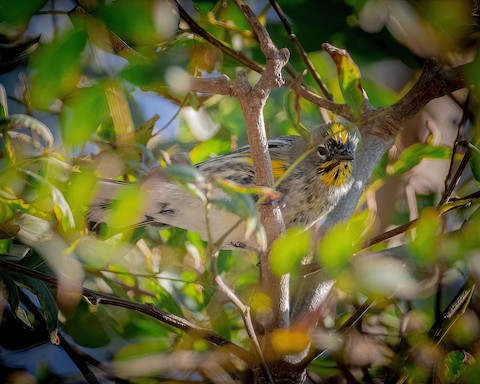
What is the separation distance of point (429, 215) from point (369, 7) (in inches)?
14.9

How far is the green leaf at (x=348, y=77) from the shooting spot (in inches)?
44.6

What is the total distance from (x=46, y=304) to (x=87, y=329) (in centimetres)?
39

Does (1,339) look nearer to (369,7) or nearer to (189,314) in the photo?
(189,314)

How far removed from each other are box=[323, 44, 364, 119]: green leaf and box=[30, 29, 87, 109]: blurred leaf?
560 millimetres

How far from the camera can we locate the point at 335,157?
5.54 ft

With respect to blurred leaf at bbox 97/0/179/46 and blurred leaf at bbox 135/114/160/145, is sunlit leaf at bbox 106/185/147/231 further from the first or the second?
blurred leaf at bbox 135/114/160/145

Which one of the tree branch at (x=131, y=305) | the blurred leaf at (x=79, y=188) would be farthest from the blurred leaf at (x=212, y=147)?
the blurred leaf at (x=79, y=188)

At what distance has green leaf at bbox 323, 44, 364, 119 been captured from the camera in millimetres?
1133

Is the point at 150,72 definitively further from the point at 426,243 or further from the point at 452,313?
the point at 452,313

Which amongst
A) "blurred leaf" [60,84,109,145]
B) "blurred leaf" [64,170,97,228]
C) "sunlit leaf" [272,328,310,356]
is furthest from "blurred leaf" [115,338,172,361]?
"blurred leaf" [60,84,109,145]

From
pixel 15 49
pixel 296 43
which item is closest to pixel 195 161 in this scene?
pixel 296 43

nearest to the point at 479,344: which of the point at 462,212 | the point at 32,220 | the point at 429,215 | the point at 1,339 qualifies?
the point at 462,212

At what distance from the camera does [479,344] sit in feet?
3.83

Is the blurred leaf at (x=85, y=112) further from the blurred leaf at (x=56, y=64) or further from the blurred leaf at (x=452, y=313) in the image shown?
the blurred leaf at (x=452, y=313)
